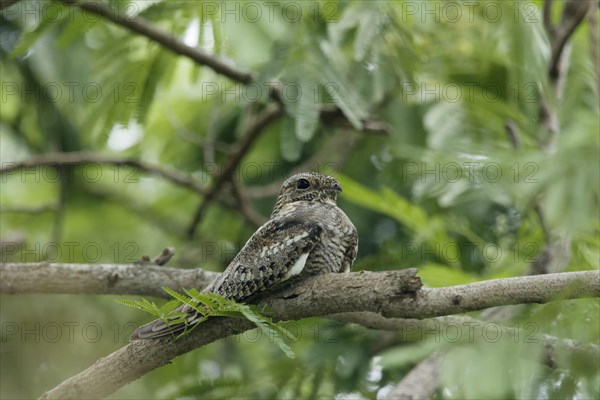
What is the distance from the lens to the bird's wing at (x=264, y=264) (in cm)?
383

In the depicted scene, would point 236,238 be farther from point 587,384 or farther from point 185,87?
point 587,384

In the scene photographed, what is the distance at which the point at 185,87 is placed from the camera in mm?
8688

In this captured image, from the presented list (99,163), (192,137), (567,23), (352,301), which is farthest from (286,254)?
(192,137)

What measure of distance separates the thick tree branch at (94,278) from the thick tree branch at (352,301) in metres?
0.95

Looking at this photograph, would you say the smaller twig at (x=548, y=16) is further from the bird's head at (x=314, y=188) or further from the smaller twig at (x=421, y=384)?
the smaller twig at (x=421, y=384)

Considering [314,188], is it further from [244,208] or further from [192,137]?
[192,137]

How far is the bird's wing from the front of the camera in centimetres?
383

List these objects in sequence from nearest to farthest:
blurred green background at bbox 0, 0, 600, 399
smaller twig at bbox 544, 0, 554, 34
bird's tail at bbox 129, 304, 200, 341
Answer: bird's tail at bbox 129, 304, 200, 341
blurred green background at bbox 0, 0, 600, 399
smaller twig at bbox 544, 0, 554, 34

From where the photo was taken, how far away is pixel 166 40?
5.72 m

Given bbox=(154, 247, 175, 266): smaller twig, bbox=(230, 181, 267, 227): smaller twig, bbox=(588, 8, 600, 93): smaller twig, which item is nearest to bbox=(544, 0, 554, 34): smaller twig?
bbox=(588, 8, 600, 93): smaller twig

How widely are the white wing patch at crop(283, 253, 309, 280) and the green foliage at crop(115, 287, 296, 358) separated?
38 centimetres

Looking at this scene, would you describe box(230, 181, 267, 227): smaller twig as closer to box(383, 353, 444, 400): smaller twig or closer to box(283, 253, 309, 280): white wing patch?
box(383, 353, 444, 400): smaller twig

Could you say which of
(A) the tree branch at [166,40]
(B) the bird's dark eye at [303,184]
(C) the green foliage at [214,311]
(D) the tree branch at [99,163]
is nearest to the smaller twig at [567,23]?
(A) the tree branch at [166,40]

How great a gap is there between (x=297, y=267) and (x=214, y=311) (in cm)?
62
